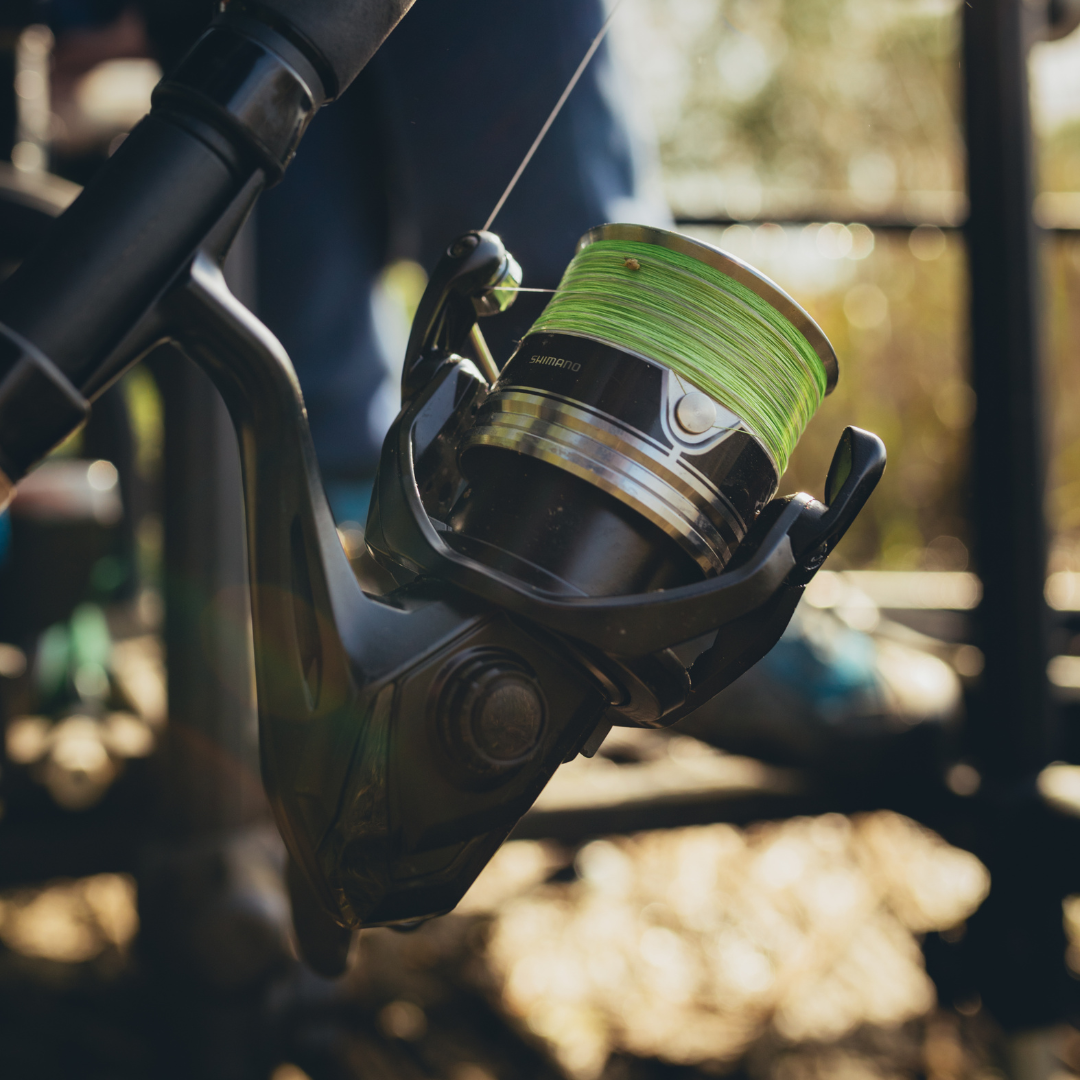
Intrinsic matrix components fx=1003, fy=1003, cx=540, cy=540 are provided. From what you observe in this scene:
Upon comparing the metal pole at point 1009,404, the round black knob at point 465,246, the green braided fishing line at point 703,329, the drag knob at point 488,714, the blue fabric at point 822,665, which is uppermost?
the round black knob at point 465,246

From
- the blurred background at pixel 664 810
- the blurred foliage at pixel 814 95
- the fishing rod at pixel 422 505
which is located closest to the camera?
the fishing rod at pixel 422 505

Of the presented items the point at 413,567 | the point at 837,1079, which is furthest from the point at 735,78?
the point at 837,1079

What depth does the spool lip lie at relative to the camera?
1.01ft

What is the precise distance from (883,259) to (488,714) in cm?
109

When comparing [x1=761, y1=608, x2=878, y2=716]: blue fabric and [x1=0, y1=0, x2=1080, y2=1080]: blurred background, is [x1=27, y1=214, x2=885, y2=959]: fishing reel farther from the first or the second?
[x1=761, y1=608, x2=878, y2=716]: blue fabric

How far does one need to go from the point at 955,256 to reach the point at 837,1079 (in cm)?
98

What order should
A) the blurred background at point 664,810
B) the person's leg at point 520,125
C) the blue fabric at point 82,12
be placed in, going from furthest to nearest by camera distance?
1. the blue fabric at point 82,12
2. the blurred background at point 664,810
3. the person's leg at point 520,125

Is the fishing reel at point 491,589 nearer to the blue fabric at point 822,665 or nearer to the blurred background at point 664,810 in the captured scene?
the blurred background at point 664,810

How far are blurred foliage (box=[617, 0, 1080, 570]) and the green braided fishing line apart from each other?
5 cm

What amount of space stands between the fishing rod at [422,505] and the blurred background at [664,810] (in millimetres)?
187

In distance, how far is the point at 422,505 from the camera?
31cm

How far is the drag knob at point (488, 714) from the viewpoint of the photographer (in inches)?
11.6

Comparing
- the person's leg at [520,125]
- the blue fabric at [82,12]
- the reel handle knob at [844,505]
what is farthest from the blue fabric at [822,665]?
the blue fabric at [82,12]

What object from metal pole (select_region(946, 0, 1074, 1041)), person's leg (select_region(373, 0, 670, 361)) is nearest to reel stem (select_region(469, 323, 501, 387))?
person's leg (select_region(373, 0, 670, 361))
